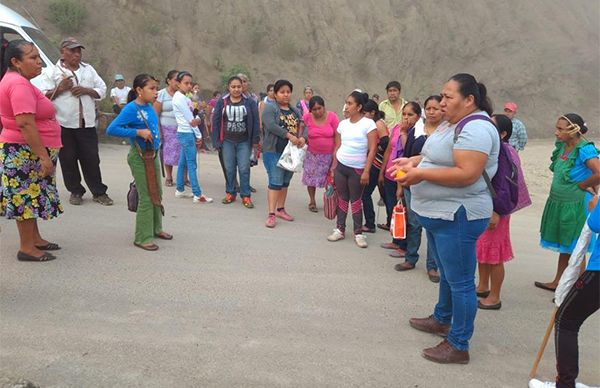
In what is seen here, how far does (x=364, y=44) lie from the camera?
26656mm

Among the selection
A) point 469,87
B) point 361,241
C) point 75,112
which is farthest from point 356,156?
point 75,112

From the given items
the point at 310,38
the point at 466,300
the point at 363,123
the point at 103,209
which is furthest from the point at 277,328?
the point at 310,38

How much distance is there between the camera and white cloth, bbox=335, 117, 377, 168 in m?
5.77

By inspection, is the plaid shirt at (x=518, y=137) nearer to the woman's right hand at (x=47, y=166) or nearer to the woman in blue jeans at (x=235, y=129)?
the woman in blue jeans at (x=235, y=129)

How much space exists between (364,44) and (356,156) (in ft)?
73.7

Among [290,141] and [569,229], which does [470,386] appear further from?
[290,141]

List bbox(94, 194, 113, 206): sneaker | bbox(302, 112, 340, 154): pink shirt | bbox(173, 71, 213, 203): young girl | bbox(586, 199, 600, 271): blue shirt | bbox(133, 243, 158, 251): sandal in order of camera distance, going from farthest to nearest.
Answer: bbox(173, 71, 213, 203): young girl < bbox(302, 112, 340, 154): pink shirt < bbox(94, 194, 113, 206): sneaker < bbox(133, 243, 158, 251): sandal < bbox(586, 199, 600, 271): blue shirt

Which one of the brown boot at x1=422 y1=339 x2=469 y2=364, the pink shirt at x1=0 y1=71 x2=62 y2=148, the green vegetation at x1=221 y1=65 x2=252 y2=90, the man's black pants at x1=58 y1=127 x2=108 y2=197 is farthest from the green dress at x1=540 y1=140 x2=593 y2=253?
the green vegetation at x1=221 y1=65 x2=252 y2=90

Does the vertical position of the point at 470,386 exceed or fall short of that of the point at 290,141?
it falls short

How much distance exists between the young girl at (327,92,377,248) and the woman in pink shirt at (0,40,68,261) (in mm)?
3117

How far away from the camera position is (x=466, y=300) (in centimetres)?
329

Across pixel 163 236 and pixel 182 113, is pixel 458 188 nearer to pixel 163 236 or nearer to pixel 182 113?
pixel 163 236

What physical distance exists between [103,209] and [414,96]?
2213 cm

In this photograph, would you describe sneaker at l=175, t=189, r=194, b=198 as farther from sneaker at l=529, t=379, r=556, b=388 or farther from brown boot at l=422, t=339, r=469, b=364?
sneaker at l=529, t=379, r=556, b=388
